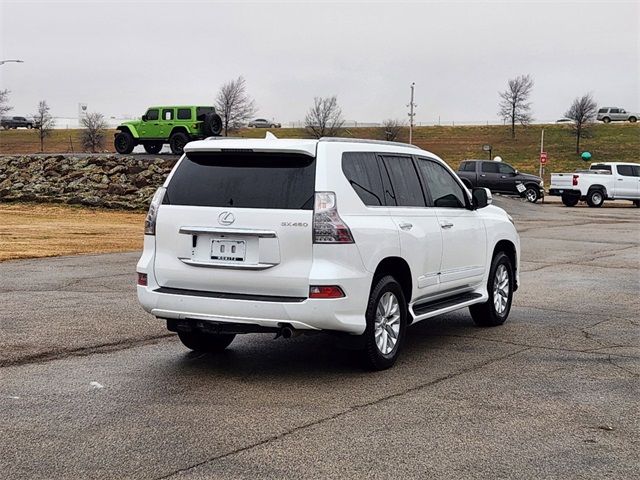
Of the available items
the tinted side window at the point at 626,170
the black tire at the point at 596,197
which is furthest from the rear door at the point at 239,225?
the tinted side window at the point at 626,170

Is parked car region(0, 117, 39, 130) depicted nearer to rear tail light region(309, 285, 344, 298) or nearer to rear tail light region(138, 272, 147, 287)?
rear tail light region(138, 272, 147, 287)

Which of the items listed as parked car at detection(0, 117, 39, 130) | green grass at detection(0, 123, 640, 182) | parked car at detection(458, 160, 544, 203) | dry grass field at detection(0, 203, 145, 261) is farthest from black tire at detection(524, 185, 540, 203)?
parked car at detection(0, 117, 39, 130)

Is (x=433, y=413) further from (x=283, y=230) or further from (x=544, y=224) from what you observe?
(x=544, y=224)

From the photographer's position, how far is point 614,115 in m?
105

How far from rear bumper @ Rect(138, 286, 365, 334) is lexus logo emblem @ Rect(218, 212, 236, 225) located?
1.91 feet

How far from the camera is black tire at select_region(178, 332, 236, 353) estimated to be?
7.80 m

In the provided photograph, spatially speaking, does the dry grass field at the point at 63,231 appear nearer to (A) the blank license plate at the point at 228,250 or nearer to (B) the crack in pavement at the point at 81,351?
(B) the crack in pavement at the point at 81,351

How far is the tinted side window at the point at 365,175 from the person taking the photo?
710cm

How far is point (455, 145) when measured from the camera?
307 feet

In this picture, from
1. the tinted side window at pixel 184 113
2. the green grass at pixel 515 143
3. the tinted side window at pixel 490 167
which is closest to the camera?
the tinted side window at pixel 184 113

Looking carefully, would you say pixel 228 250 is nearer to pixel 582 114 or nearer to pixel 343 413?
pixel 343 413

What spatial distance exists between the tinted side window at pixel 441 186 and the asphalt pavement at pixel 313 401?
138cm

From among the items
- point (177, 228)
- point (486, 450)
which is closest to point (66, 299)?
point (177, 228)

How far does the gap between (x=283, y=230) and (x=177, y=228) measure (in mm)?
927
